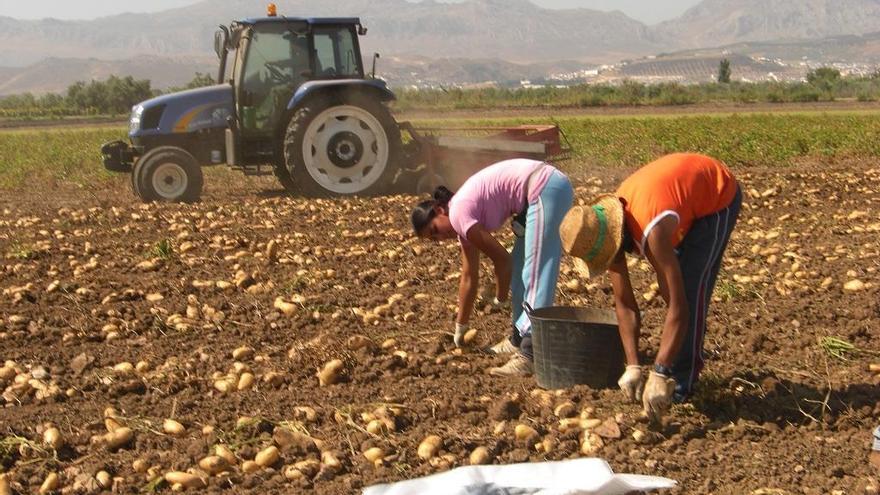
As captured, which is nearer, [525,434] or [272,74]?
[525,434]

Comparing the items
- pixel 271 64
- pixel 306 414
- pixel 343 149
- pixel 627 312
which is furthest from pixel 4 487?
pixel 271 64

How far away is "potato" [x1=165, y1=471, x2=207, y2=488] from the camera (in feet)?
13.4

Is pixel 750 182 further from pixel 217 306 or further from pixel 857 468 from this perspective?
pixel 857 468

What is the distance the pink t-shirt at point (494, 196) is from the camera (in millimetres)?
5125

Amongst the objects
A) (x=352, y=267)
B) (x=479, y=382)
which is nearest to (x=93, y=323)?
(x=352, y=267)

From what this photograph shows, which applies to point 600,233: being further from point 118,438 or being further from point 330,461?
point 118,438

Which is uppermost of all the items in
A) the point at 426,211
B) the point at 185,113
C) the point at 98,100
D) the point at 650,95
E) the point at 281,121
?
the point at 185,113

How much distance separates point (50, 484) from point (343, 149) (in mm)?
8357

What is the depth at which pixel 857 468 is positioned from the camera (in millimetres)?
4078

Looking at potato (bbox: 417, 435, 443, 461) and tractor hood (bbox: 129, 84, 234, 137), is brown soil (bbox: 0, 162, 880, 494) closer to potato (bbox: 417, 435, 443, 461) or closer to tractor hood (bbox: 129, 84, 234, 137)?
potato (bbox: 417, 435, 443, 461)

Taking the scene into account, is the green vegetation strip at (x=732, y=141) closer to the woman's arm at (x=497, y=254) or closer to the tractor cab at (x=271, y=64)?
the tractor cab at (x=271, y=64)

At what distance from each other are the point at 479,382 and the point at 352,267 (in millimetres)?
3125

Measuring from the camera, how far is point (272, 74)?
1214cm

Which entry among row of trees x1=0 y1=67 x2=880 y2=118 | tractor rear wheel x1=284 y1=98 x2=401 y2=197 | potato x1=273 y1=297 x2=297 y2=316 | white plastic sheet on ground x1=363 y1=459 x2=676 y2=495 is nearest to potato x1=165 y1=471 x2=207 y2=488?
white plastic sheet on ground x1=363 y1=459 x2=676 y2=495
